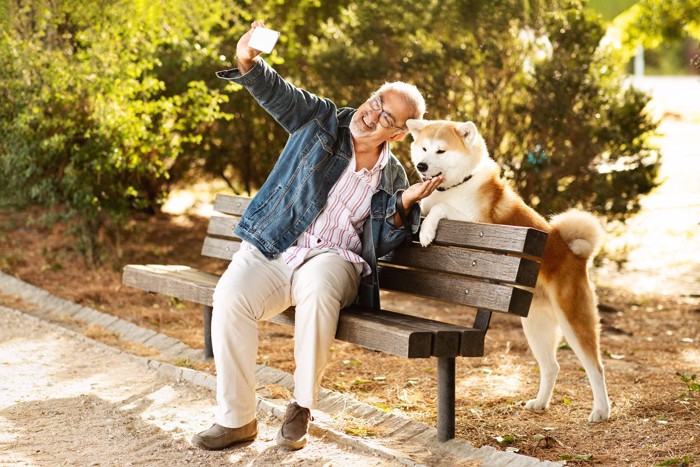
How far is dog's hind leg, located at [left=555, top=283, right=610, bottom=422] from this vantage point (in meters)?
4.18

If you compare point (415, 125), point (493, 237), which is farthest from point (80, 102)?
point (493, 237)

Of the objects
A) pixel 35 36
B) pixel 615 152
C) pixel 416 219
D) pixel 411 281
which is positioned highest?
pixel 35 36

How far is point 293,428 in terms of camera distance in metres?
3.82

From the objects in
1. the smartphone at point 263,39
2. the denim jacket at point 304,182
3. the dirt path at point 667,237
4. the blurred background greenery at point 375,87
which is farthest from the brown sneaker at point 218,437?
the blurred background greenery at point 375,87

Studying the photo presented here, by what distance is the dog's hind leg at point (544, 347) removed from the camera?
14.5 ft

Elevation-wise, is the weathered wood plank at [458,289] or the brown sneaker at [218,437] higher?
the weathered wood plank at [458,289]

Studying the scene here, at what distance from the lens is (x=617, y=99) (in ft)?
23.7

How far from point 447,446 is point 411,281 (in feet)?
2.86

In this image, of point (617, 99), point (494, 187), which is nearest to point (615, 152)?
point (617, 99)

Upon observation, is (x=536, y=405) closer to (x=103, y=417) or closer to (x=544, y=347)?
(x=544, y=347)

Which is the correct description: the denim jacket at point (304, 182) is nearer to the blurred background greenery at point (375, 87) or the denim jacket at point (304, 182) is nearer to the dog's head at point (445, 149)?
the dog's head at point (445, 149)

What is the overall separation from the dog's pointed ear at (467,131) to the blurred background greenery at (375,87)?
8.98 feet

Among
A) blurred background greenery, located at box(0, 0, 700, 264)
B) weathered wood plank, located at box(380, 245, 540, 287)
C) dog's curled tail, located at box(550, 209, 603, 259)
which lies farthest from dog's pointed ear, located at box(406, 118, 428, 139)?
blurred background greenery, located at box(0, 0, 700, 264)

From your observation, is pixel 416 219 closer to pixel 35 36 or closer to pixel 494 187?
pixel 494 187
